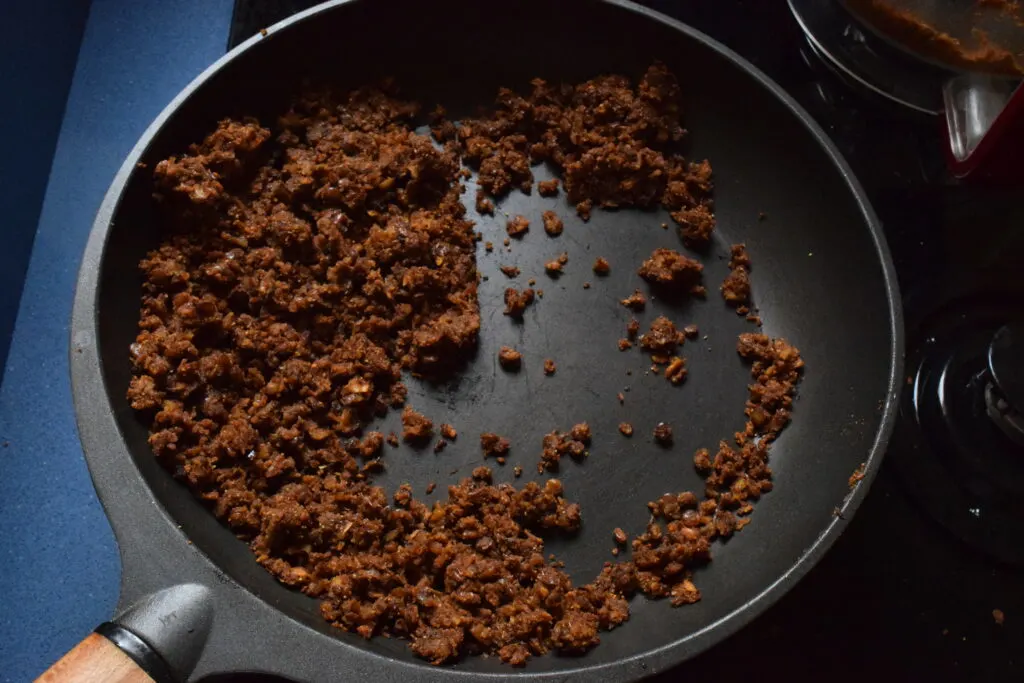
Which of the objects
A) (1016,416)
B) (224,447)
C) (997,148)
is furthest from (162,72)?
(1016,416)

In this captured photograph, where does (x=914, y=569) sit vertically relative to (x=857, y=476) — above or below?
below

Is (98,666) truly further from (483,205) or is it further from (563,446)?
(483,205)

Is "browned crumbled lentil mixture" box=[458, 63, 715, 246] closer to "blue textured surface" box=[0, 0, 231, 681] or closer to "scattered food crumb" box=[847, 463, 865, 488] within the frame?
"scattered food crumb" box=[847, 463, 865, 488]

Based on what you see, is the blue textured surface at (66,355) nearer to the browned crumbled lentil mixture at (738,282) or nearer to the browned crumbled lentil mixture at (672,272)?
the browned crumbled lentil mixture at (672,272)

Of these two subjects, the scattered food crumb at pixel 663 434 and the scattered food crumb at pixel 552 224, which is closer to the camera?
the scattered food crumb at pixel 663 434

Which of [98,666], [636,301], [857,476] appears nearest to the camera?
[98,666]

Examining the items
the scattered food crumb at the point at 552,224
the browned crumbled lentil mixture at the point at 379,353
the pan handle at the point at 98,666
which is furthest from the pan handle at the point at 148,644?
the scattered food crumb at the point at 552,224

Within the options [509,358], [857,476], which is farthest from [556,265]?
[857,476]
